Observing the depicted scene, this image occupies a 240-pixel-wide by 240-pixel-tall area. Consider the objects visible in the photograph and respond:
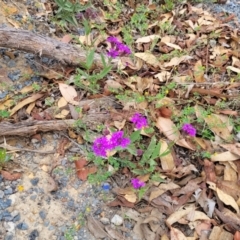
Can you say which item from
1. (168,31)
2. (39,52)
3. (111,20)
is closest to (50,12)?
(111,20)

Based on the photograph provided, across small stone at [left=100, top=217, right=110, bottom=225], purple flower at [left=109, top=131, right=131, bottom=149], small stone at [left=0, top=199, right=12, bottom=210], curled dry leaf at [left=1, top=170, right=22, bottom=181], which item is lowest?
small stone at [left=0, top=199, right=12, bottom=210]

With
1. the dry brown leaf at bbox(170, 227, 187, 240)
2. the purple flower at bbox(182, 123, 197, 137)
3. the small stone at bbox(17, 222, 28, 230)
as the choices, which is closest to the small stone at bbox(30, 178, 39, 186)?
the small stone at bbox(17, 222, 28, 230)

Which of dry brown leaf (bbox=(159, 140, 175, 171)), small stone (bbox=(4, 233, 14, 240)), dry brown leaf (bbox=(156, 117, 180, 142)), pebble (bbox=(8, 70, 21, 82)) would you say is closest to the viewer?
small stone (bbox=(4, 233, 14, 240))

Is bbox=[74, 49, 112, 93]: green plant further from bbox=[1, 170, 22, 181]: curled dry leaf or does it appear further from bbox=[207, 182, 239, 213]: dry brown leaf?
bbox=[207, 182, 239, 213]: dry brown leaf

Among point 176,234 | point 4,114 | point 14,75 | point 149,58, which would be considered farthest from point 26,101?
point 176,234

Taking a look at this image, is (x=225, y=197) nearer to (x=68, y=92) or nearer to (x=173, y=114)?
(x=173, y=114)
